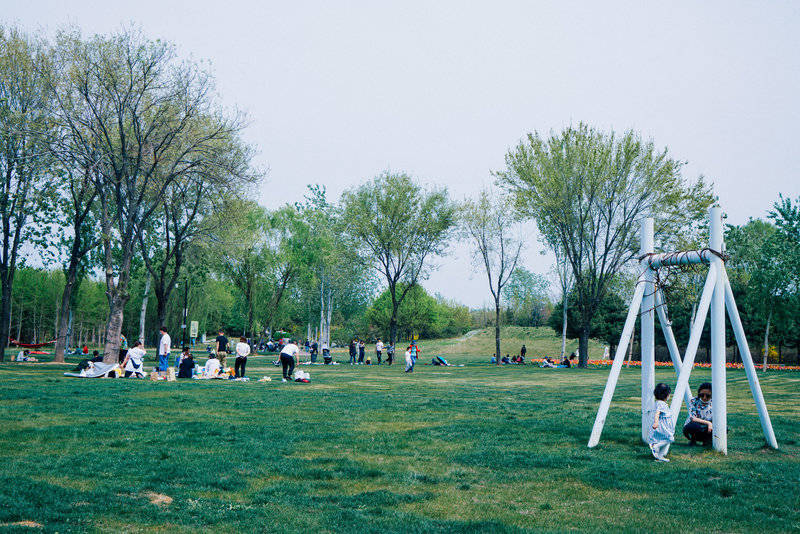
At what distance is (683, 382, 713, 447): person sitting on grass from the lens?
10.4 m

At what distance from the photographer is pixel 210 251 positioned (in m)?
39.7

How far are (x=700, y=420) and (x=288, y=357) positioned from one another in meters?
16.9

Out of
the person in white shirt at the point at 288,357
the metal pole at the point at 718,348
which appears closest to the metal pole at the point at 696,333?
the metal pole at the point at 718,348

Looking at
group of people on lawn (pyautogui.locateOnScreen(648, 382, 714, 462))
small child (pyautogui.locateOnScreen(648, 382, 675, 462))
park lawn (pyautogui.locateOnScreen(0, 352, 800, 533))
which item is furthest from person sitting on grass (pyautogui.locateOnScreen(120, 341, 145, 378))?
small child (pyautogui.locateOnScreen(648, 382, 675, 462))

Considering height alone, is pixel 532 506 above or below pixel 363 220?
below

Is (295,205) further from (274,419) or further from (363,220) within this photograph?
(274,419)

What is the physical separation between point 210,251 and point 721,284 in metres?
34.3

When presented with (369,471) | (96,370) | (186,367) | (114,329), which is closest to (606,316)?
(186,367)

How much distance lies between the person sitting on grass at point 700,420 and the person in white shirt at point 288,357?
634 inches

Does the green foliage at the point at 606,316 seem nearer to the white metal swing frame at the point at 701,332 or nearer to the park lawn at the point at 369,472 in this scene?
the park lawn at the point at 369,472

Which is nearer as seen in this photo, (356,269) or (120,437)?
(120,437)

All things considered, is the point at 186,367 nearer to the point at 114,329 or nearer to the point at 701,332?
the point at 114,329

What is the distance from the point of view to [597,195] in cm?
4031

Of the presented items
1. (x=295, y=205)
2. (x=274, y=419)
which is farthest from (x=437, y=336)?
(x=274, y=419)
